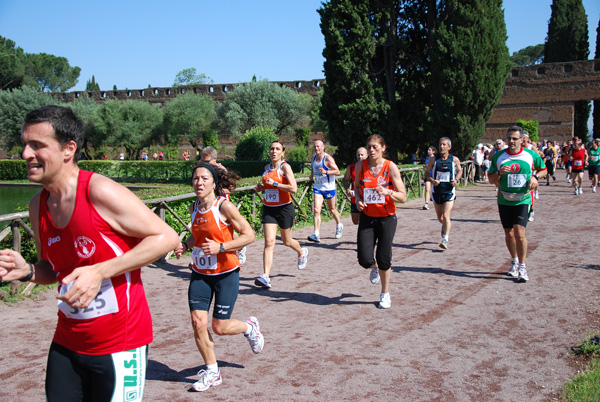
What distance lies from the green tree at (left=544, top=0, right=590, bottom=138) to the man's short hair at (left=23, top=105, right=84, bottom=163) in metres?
43.2

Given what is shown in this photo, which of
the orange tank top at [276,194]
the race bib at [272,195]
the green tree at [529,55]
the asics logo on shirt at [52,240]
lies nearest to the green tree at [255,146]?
the orange tank top at [276,194]

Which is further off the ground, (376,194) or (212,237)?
(376,194)

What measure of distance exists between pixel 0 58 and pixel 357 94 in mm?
55066

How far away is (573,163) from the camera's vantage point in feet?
61.0

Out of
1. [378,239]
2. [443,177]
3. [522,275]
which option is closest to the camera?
[378,239]

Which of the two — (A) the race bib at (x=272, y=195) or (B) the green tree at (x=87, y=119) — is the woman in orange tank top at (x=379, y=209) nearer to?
(A) the race bib at (x=272, y=195)

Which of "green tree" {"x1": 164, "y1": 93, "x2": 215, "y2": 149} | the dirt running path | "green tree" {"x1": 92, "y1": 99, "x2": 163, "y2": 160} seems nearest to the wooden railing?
the dirt running path

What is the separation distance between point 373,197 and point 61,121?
173 inches

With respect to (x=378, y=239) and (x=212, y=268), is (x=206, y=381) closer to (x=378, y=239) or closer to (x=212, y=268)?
(x=212, y=268)

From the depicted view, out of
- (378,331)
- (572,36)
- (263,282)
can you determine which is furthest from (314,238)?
(572,36)

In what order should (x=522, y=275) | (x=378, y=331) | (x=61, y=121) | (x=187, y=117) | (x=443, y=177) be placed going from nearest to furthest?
(x=61, y=121), (x=378, y=331), (x=522, y=275), (x=443, y=177), (x=187, y=117)

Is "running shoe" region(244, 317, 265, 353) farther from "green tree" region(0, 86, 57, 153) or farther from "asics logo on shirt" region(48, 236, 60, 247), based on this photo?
"green tree" region(0, 86, 57, 153)

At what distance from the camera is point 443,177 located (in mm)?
9938

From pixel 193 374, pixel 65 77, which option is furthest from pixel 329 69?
pixel 65 77
